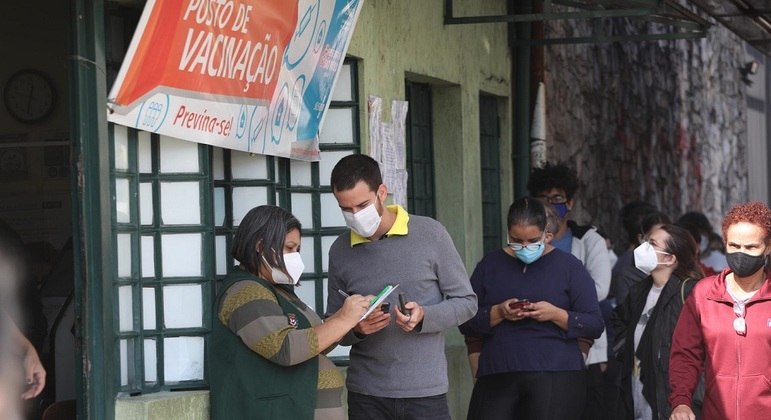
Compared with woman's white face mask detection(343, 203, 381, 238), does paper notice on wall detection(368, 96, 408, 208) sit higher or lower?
higher

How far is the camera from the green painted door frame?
5.86 metres

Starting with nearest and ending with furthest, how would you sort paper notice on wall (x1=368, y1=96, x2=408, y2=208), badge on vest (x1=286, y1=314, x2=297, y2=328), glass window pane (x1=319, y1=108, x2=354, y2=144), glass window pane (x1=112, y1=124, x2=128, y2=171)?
badge on vest (x1=286, y1=314, x2=297, y2=328)
glass window pane (x1=112, y1=124, x2=128, y2=171)
glass window pane (x1=319, y1=108, x2=354, y2=144)
paper notice on wall (x1=368, y1=96, x2=408, y2=208)

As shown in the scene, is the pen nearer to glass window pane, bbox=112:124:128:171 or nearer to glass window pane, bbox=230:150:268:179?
glass window pane, bbox=112:124:128:171

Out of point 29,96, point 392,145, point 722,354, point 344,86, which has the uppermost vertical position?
point 29,96

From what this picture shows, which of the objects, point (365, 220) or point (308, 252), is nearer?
point (365, 220)

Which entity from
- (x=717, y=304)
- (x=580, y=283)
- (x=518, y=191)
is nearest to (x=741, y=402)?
(x=717, y=304)

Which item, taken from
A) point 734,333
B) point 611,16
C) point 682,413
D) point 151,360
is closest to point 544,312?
point 682,413

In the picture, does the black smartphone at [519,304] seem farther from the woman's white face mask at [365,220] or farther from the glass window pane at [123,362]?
the glass window pane at [123,362]

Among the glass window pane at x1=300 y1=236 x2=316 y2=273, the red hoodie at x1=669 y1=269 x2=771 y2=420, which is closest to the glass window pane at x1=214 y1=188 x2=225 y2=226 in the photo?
the glass window pane at x1=300 y1=236 x2=316 y2=273

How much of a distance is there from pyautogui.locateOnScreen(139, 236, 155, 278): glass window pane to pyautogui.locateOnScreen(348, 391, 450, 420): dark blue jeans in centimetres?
103

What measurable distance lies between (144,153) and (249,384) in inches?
52.9

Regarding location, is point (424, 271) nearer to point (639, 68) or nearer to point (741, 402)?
point (741, 402)

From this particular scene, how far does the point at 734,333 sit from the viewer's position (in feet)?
20.0

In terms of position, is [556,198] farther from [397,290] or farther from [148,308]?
[148,308]
